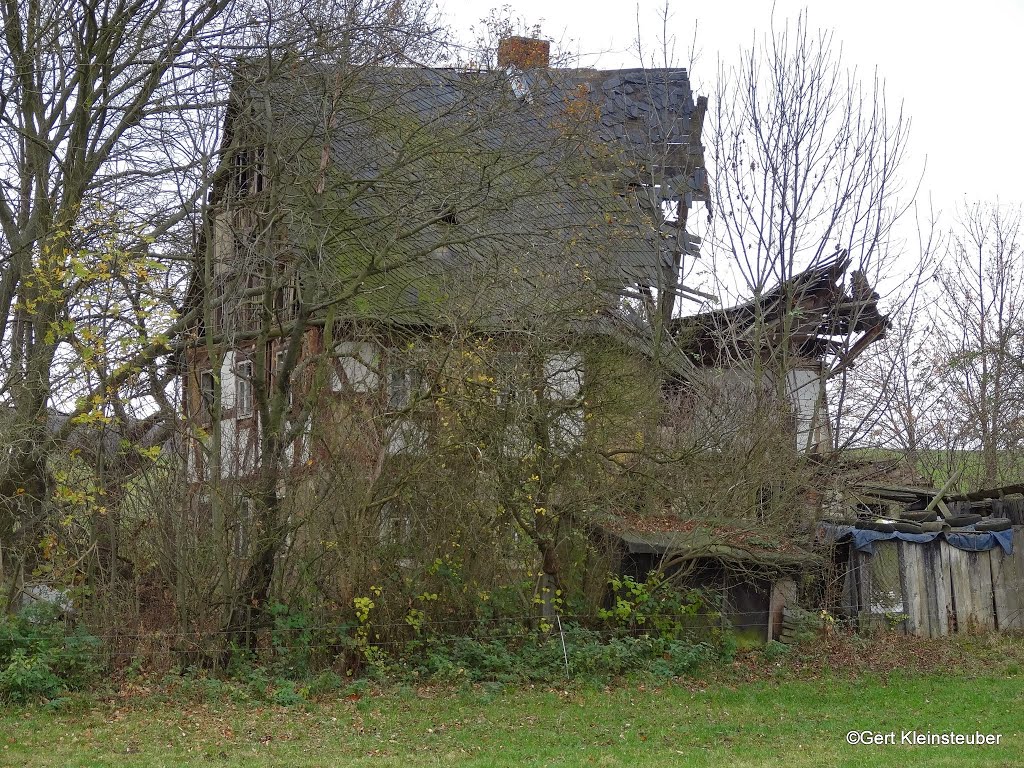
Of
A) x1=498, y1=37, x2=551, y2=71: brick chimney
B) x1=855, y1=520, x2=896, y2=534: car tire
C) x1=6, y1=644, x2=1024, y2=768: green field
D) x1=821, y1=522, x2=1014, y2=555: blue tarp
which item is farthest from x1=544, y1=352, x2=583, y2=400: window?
x1=855, y1=520, x2=896, y2=534: car tire

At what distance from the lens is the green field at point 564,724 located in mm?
9516

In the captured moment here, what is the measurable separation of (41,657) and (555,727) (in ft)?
18.6

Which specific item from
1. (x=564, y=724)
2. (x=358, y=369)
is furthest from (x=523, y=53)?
(x=564, y=724)

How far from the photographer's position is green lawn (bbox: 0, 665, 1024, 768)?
949 cm

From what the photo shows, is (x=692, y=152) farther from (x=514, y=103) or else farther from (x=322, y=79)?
(x=322, y=79)

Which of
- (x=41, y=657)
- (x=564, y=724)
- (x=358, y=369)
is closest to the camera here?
(x=564, y=724)

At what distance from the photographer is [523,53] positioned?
16.2 metres

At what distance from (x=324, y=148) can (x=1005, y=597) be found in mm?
12172

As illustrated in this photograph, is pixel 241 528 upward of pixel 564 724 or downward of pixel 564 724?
upward

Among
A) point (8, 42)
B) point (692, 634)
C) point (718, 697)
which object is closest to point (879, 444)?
point (692, 634)

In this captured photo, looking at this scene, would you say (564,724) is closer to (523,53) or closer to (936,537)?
(936,537)

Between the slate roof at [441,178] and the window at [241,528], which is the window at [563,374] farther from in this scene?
the window at [241,528]

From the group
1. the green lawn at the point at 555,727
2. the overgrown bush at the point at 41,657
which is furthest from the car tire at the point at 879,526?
the overgrown bush at the point at 41,657

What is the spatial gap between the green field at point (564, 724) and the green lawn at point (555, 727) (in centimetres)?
2
